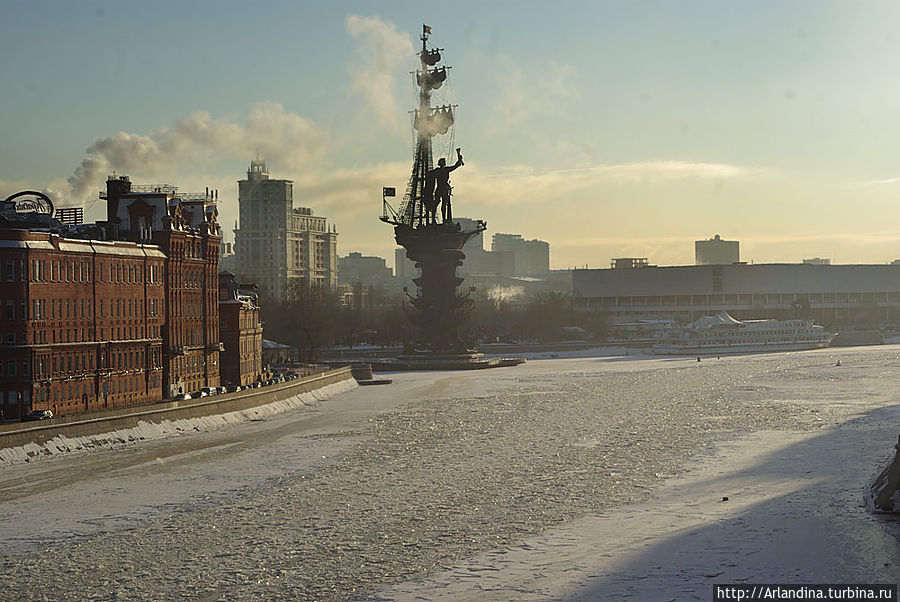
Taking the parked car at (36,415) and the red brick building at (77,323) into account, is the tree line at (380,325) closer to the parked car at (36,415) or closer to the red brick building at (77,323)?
the red brick building at (77,323)

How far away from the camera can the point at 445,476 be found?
4381 cm

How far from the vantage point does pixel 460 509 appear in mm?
37031

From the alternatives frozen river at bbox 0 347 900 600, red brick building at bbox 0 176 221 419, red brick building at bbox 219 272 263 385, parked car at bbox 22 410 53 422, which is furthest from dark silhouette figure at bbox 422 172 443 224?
parked car at bbox 22 410 53 422

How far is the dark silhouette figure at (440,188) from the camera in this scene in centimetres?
12138

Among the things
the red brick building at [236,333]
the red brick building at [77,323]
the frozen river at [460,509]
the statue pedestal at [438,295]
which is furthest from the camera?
the statue pedestal at [438,295]


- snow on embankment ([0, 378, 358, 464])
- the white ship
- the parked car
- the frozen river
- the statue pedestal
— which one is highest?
the statue pedestal

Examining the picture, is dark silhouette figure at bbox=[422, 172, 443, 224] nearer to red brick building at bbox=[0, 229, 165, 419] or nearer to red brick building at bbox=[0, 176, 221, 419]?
red brick building at bbox=[0, 176, 221, 419]

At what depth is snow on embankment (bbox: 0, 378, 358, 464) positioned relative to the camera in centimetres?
4575

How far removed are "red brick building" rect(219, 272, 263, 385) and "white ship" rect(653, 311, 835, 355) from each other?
274 ft

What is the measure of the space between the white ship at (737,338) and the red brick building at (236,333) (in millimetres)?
83467

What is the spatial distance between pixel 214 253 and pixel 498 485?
37.6 m

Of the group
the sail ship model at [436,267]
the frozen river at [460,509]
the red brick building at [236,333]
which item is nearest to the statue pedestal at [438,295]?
the sail ship model at [436,267]

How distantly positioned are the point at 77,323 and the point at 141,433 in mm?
6773

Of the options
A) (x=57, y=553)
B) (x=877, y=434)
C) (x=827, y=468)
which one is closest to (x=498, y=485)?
(x=827, y=468)
